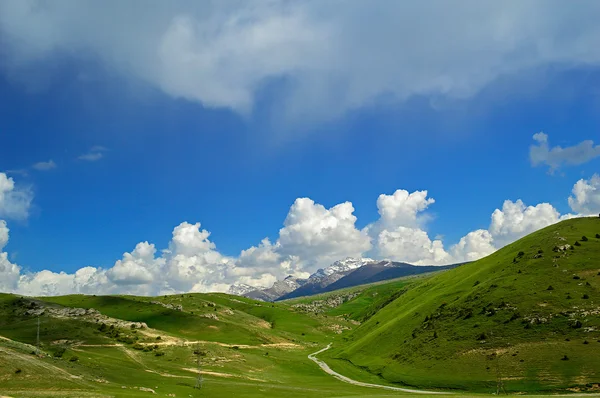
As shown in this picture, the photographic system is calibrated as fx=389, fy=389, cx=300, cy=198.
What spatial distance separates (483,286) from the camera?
397ft

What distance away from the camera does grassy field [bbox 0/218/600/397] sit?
67062 mm

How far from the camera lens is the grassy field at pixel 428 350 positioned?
220ft

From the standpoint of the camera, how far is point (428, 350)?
101938 millimetres

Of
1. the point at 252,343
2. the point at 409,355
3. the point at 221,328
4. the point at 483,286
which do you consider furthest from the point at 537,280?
the point at 221,328

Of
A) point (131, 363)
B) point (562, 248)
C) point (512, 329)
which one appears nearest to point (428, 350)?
point (512, 329)

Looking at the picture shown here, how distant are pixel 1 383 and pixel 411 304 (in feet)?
462

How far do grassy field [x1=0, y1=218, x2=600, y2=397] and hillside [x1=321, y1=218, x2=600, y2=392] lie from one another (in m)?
0.30

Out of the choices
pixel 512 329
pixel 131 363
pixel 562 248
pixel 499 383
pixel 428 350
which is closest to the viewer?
pixel 499 383

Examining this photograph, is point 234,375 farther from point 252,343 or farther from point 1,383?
point 252,343

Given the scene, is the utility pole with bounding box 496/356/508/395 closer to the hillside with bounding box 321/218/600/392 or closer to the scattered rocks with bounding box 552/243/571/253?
the hillside with bounding box 321/218/600/392

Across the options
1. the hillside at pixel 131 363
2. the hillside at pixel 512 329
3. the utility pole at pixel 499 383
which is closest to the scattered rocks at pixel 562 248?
the hillside at pixel 512 329

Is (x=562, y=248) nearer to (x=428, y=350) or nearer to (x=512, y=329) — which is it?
(x=512, y=329)

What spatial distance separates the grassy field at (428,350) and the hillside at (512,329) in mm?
298

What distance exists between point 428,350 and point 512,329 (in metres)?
21.2
